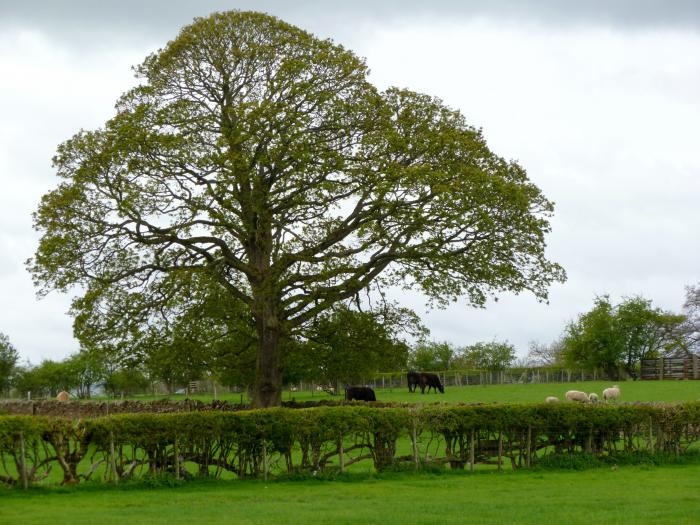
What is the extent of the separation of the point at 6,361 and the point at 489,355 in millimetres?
58931

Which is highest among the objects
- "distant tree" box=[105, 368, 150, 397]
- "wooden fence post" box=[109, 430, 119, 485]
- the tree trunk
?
the tree trunk

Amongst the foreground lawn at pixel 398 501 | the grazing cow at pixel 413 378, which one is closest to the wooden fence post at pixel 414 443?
→ the foreground lawn at pixel 398 501

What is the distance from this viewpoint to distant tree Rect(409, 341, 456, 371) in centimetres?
10794

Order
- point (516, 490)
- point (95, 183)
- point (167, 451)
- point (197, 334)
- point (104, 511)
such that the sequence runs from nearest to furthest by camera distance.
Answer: point (104, 511), point (516, 490), point (167, 451), point (95, 183), point (197, 334)

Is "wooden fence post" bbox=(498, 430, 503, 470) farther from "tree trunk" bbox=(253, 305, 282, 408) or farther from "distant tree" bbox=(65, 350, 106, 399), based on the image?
"distant tree" bbox=(65, 350, 106, 399)

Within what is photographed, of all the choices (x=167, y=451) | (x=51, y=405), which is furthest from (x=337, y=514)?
(x=51, y=405)

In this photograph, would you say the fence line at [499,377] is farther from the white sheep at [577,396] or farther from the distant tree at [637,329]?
the white sheep at [577,396]

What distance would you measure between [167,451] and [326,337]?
13585 mm

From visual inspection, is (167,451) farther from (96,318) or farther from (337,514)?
(96,318)

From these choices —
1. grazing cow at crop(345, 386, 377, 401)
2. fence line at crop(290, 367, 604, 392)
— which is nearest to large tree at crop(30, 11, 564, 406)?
grazing cow at crop(345, 386, 377, 401)

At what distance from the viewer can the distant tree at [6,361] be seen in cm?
9281

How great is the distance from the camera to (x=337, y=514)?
14680mm

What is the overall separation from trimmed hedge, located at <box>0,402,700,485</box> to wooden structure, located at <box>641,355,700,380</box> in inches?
1738

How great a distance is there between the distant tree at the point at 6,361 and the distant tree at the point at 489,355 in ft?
183
